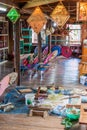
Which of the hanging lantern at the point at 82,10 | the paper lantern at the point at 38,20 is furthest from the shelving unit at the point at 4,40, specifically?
the hanging lantern at the point at 82,10

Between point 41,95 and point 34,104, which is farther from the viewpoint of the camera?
point 41,95

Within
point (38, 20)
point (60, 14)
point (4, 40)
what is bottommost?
point (4, 40)

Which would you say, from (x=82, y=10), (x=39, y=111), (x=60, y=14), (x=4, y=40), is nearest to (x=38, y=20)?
(x=60, y=14)

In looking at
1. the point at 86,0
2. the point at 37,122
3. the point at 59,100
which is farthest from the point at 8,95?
the point at 86,0

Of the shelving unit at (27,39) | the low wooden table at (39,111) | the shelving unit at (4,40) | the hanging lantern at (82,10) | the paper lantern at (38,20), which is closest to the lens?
the low wooden table at (39,111)

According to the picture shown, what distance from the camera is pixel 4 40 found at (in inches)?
540

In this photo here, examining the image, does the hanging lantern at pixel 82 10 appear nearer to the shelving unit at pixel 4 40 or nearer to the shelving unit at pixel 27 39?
the shelving unit at pixel 4 40

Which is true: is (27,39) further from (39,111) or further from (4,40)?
(39,111)

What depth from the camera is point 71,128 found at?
477 centimetres

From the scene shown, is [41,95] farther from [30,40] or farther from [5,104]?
[30,40]

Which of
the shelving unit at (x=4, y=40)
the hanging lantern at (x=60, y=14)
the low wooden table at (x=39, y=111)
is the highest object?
the hanging lantern at (x=60, y=14)

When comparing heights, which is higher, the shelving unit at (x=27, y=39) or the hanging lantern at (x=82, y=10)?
the hanging lantern at (x=82, y=10)

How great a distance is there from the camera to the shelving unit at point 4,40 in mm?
13282

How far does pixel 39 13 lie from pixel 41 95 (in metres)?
2.36
